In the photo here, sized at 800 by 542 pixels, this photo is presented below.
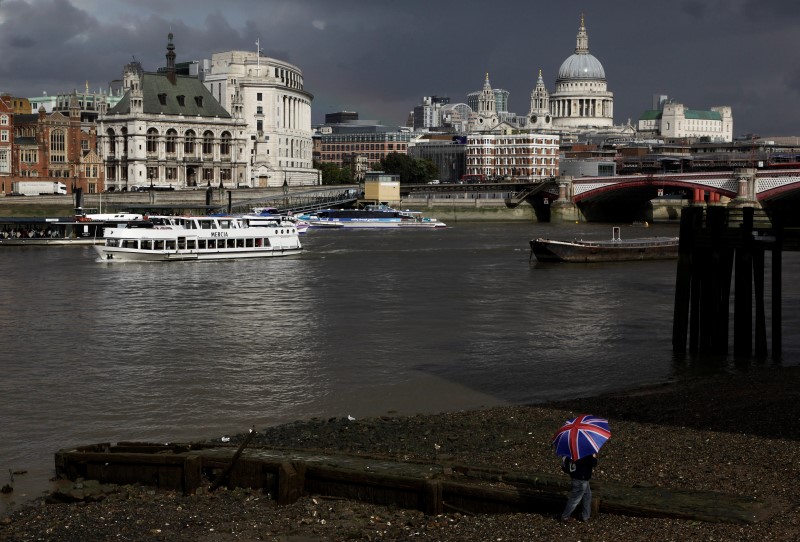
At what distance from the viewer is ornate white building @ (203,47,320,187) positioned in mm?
142250

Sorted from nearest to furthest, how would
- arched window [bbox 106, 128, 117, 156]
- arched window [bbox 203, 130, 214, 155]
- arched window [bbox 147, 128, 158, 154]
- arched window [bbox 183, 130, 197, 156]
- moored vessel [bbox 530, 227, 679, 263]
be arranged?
1. moored vessel [bbox 530, 227, 679, 263]
2. arched window [bbox 147, 128, 158, 154]
3. arched window [bbox 106, 128, 117, 156]
4. arched window [bbox 183, 130, 197, 156]
5. arched window [bbox 203, 130, 214, 155]

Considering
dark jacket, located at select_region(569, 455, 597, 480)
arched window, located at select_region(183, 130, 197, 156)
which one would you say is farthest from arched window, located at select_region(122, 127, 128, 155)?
dark jacket, located at select_region(569, 455, 597, 480)

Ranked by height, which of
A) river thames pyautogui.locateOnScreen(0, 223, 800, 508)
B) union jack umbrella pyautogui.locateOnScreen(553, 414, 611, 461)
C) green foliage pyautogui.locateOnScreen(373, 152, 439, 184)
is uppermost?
green foliage pyautogui.locateOnScreen(373, 152, 439, 184)

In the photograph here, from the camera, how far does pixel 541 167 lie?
173 m

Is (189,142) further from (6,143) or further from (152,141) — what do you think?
(6,143)

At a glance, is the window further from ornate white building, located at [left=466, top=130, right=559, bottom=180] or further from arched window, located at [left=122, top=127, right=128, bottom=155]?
ornate white building, located at [left=466, top=130, right=559, bottom=180]

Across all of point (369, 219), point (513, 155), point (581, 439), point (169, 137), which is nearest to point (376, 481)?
point (581, 439)

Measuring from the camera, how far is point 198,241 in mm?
60688

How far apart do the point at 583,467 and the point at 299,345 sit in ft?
59.5

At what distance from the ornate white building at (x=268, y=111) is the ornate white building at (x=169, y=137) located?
27.3 ft

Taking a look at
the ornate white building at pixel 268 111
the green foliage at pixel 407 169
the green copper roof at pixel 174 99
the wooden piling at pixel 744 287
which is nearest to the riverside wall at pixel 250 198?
the green copper roof at pixel 174 99

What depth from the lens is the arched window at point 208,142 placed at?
12644 centimetres

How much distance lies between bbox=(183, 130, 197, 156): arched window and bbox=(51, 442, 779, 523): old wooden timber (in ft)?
365

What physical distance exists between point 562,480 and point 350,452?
3.37m
